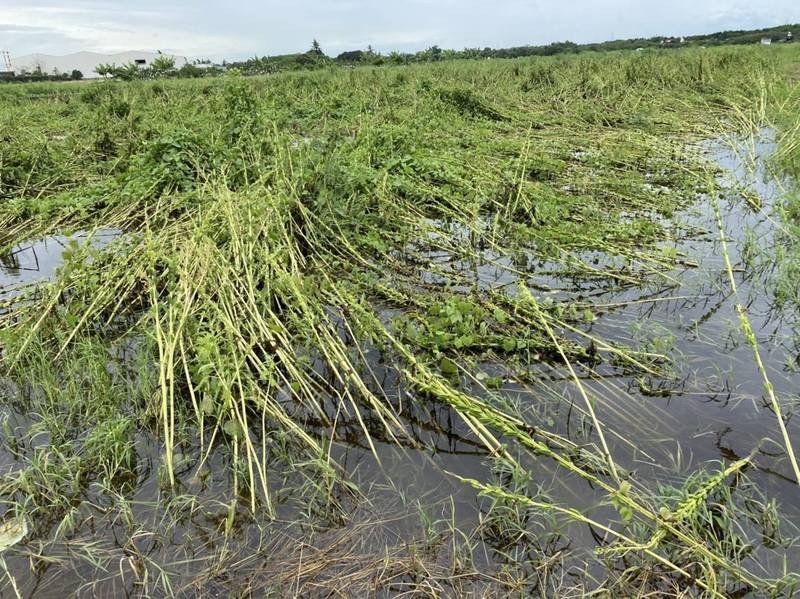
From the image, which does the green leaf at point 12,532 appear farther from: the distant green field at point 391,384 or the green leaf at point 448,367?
the green leaf at point 448,367

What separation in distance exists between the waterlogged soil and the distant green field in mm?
15

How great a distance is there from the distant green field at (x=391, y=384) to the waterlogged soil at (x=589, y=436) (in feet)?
0.05

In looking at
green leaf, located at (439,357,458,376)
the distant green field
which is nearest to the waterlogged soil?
the distant green field

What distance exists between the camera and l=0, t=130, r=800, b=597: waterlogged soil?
221 centimetres

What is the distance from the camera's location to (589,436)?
277 cm

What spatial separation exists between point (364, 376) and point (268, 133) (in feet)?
13.1

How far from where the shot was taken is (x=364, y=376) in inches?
128

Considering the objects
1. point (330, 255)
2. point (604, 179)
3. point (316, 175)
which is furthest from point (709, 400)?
point (604, 179)

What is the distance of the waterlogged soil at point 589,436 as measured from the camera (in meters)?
2.21

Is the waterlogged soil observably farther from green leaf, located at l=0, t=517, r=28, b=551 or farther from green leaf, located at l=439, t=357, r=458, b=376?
green leaf, located at l=439, t=357, r=458, b=376

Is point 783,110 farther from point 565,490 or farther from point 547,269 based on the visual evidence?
point 565,490

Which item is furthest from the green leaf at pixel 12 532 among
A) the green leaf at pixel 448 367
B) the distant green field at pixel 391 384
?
the green leaf at pixel 448 367

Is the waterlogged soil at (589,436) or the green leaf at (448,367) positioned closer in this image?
the waterlogged soil at (589,436)

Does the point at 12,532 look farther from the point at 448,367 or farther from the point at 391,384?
the point at 448,367
